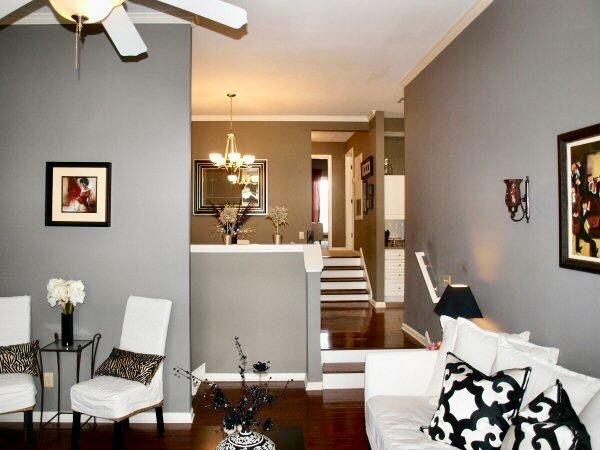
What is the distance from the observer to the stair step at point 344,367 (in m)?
4.50

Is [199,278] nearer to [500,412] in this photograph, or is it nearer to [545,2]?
[500,412]

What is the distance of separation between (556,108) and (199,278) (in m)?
3.41

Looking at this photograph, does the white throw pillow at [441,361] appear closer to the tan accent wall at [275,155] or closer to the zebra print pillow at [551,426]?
the zebra print pillow at [551,426]

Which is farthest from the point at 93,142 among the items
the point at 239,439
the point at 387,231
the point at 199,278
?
the point at 387,231

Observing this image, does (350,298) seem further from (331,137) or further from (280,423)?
(331,137)

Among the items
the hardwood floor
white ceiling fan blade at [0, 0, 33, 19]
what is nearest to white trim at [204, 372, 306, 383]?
the hardwood floor

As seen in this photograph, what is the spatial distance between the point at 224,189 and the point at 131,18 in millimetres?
4117

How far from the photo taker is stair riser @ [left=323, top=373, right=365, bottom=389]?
4.46 m

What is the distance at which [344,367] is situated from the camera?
4.57 metres

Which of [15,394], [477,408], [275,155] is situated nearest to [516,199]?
[477,408]

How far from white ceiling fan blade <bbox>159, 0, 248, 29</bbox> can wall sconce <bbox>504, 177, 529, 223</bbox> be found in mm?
2015

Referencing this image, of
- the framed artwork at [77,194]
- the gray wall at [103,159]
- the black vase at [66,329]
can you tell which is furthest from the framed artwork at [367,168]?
the black vase at [66,329]

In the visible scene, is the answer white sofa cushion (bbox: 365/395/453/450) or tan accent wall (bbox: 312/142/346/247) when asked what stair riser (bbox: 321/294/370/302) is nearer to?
tan accent wall (bbox: 312/142/346/247)

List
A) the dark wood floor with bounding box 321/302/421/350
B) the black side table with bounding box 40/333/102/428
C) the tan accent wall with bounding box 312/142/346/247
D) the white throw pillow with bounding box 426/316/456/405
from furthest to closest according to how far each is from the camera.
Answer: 1. the tan accent wall with bounding box 312/142/346/247
2. the dark wood floor with bounding box 321/302/421/350
3. the black side table with bounding box 40/333/102/428
4. the white throw pillow with bounding box 426/316/456/405
